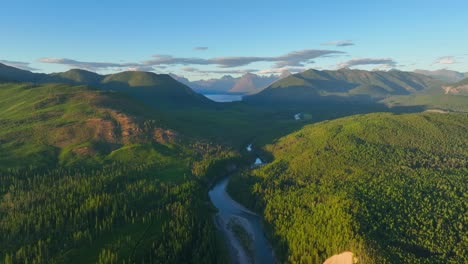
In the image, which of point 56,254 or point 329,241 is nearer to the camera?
point 56,254

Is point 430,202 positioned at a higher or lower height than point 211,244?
higher

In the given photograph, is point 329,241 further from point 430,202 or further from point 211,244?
point 430,202

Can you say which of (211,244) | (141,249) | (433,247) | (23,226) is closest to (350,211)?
(433,247)

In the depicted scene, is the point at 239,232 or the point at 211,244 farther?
the point at 239,232

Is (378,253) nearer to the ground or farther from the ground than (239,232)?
farther from the ground

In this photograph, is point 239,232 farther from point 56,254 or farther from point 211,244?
point 56,254

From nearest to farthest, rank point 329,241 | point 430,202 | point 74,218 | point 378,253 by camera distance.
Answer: point 378,253
point 329,241
point 74,218
point 430,202

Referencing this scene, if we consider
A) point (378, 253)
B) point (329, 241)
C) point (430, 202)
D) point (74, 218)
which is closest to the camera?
point (378, 253)

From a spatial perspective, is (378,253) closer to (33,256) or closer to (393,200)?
(393,200)

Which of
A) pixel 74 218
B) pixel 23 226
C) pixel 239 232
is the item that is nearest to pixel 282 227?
pixel 239 232
